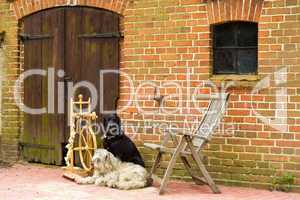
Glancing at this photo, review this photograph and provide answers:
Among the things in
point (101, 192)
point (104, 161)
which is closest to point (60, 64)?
point (104, 161)

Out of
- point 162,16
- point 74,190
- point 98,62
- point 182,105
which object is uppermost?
point 162,16

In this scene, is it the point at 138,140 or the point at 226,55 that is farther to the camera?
the point at 138,140

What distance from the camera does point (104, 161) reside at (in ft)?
25.8

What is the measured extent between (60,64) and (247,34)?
324 centimetres

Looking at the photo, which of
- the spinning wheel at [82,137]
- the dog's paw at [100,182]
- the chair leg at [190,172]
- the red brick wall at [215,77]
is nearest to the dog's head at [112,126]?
the spinning wheel at [82,137]

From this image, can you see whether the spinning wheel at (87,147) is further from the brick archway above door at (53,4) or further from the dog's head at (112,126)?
the brick archway above door at (53,4)

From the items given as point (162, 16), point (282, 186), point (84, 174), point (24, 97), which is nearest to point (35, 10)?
point (24, 97)

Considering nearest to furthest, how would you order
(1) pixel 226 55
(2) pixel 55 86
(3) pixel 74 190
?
(3) pixel 74 190
(1) pixel 226 55
(2) pixel 55 86

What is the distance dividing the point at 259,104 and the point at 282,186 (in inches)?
44.0

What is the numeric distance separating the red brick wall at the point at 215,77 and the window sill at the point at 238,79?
0.01 m

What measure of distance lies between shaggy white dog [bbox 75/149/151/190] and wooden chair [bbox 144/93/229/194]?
9.1 inches

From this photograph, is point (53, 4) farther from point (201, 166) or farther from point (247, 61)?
point (201, 166)

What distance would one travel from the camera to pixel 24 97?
33.5ft

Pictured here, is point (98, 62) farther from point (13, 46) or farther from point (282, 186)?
point (282, 186)
